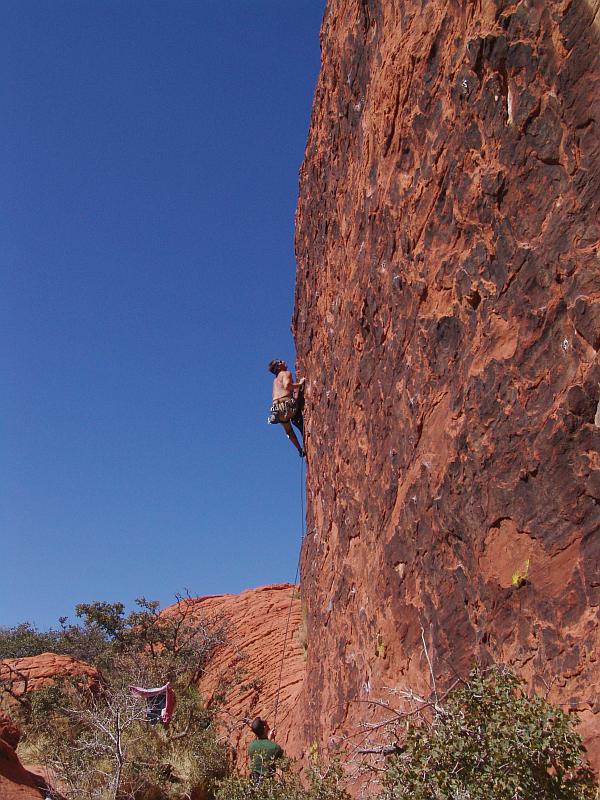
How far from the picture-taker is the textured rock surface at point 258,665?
573 inches

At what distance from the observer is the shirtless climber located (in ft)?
48.8

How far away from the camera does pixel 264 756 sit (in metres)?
11.5

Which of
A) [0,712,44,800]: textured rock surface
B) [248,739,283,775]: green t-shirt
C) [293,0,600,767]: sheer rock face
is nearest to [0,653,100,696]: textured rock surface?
[0,712,44,800]: textured rock surface

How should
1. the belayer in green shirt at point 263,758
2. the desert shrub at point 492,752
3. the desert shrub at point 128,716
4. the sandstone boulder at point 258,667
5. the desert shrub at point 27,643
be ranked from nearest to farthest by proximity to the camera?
the desert shrub at point 492,752 < the belayer in green shirt at point 263,758 < the desert shrub at point 128,716 < the sandstone boulder at point 258,667 < the desert shrub at point 27,643

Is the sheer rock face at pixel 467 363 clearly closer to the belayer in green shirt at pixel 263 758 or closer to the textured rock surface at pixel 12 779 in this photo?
the belayer in green shirt at pixel 263 758

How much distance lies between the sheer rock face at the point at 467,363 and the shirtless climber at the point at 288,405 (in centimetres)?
300

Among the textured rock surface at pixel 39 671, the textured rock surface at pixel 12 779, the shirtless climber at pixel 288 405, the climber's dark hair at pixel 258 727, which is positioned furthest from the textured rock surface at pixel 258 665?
the shirtless climber at pixel 288 405

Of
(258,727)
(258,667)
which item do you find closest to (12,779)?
(258,727)

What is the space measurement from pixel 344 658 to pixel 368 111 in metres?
7.60

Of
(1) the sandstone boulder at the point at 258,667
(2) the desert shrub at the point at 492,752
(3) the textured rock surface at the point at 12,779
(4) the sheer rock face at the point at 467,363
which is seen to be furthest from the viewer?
(1) the sandstone boulder at the point at 258,667

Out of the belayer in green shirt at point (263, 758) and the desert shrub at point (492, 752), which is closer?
the desert shrub at point (492, 752)

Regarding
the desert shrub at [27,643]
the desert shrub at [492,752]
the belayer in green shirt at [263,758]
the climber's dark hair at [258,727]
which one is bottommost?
the desert shrub at [492,752]

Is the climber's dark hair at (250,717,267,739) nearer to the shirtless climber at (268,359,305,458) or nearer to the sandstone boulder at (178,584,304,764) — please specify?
the sandstone boulder at (178,584,304,764)

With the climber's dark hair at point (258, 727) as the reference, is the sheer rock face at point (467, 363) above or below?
above
